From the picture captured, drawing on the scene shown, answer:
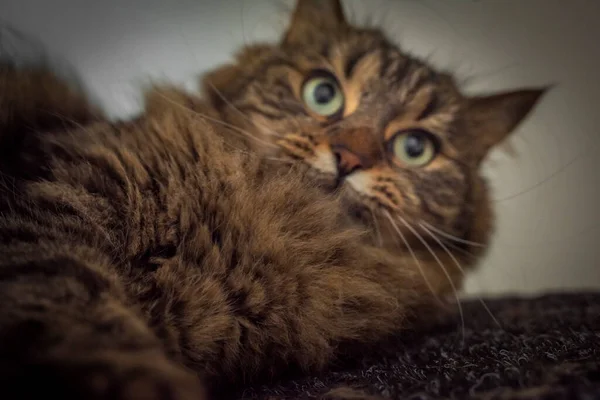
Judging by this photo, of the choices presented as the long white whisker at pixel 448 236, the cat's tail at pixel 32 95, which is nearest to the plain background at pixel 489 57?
the cat's tail at pixel 32 95

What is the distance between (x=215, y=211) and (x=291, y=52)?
1.95 ft

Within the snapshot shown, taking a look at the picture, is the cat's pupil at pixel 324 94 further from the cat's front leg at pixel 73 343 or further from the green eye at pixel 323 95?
the cat's front leg at pixel 73 343

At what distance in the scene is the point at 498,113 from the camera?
1.32 metres

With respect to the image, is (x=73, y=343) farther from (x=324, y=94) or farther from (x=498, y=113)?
(x=498, y=113)

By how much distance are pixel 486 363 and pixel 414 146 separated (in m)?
0.55

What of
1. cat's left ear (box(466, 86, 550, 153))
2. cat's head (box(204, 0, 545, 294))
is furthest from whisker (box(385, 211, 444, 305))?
cat's left ear (box(466, 86, 550, 153))

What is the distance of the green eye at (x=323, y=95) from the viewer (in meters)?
1.16

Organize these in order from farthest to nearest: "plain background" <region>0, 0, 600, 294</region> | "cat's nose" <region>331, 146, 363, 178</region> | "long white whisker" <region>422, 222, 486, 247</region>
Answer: "plain background" <region>0, 0, 600, 294</region>, "long white whisker" <region>422, 222, 486, 247</region>, "cat's nose" <region>331, 146, 363, 178</region>

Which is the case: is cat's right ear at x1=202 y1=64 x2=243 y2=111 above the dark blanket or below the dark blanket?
above

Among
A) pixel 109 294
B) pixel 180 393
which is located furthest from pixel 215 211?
pixel 180 393

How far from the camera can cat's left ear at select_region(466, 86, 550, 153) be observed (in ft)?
4.20

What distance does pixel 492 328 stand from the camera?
1.12 m

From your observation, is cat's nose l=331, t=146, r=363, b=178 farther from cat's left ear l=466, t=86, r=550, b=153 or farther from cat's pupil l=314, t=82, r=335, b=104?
cat's left ear l=466, t=86, r=550, b=153

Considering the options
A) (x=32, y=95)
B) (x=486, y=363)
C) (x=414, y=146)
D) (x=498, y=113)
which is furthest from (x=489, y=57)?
(x=32, y=95)
